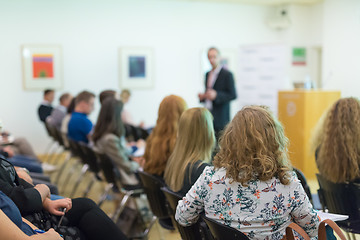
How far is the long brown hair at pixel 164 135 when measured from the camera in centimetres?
329

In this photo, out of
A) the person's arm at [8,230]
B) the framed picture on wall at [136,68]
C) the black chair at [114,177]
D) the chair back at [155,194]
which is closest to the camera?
the person's arm at [8,230]

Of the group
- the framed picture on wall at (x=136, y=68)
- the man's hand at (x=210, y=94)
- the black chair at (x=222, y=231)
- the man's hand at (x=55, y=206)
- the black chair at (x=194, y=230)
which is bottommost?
the black chair at (x=194, y=230)

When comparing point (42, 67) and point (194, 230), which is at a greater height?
point (42, 67)

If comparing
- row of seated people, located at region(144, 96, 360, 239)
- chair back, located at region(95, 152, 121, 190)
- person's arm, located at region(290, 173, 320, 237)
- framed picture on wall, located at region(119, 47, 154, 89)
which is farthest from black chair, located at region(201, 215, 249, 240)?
framed picture on wall, located at region(119, 47, 154, 89)

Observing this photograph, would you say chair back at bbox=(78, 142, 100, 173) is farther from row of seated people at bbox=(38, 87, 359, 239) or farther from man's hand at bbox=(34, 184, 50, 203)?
row of seated people at bbox=(38, 87, 359, 239)

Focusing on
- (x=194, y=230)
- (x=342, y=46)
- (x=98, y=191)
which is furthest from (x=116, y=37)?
(x=194, y=230)

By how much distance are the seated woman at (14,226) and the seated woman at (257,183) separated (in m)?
0.79

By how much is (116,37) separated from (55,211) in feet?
24.1

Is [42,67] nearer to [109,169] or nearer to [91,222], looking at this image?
[109,169]

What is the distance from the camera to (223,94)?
583 centimetres

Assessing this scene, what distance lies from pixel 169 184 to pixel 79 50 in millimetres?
6831

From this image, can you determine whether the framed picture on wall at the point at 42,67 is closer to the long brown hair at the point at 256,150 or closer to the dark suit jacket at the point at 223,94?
the dark suit jacket at the point at 223,94

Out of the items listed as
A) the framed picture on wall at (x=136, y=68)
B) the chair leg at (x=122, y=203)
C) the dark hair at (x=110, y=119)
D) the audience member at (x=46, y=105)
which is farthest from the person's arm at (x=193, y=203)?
the framed picture on wall at (x=136, y=68)

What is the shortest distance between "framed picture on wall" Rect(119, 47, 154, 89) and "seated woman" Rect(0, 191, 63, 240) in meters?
7.55
